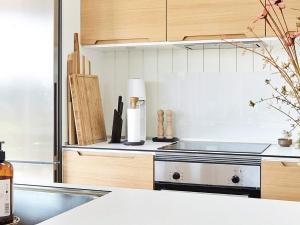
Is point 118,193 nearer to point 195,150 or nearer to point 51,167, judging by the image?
point 195,150

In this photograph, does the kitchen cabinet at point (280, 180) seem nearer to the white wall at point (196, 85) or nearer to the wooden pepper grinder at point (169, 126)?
the white wall at point (196, 85)

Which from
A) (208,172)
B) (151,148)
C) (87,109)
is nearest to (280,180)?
(208,172)

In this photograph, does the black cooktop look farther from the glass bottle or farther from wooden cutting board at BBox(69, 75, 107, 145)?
the glass bottle

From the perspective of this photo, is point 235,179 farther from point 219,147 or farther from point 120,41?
point 120,41

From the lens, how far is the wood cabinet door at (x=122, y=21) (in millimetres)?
3051

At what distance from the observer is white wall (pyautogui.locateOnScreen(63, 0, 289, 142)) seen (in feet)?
10.3

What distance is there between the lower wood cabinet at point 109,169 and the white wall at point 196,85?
0.62 meters

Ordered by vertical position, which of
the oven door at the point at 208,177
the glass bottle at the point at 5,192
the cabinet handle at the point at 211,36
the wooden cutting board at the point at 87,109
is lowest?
the oven door at the point at 208,177

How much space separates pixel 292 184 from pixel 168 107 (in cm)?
121

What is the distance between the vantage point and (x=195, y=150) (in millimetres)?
2678

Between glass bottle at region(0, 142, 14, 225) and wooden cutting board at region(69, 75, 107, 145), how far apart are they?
1.93 meters

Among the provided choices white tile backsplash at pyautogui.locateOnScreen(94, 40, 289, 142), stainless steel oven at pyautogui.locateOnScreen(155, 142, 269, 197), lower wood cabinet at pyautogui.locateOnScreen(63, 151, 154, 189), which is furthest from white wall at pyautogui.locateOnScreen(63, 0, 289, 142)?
lower wood cabinet at pyautogui.locateOnScreen(63, 151, 154, 189)

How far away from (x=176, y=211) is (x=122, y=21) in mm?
2199

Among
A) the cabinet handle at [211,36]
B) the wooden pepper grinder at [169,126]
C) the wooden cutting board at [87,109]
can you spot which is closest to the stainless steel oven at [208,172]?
the wooden pepper grinder at [169,126]
